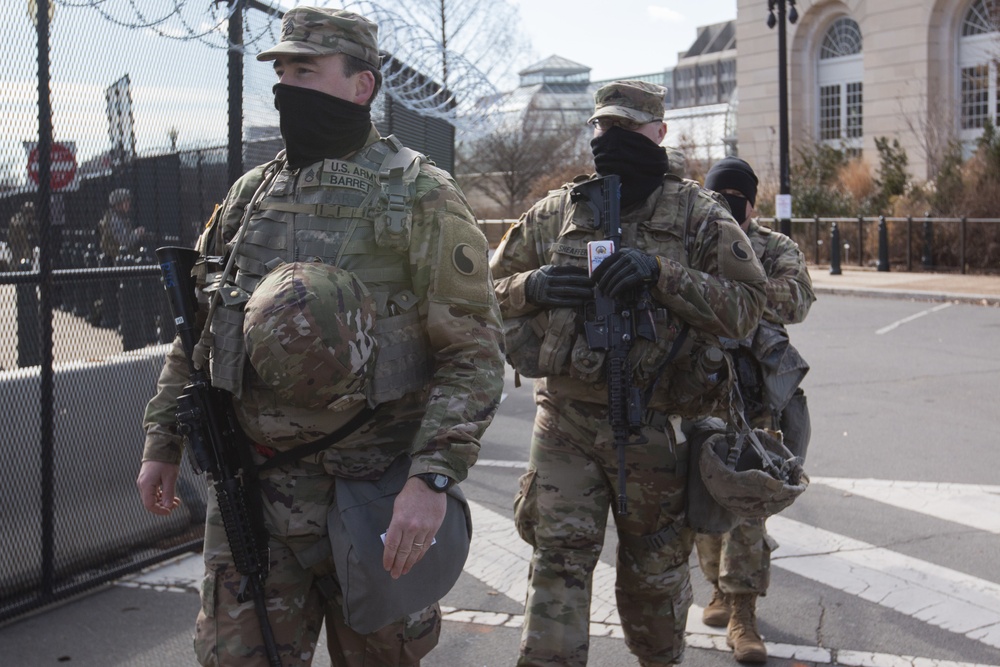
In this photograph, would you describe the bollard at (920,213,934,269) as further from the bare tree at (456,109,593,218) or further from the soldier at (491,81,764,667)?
the soldier at (491,81,764,667)

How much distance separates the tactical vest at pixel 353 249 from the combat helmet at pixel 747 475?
1.17 m

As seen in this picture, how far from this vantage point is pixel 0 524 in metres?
4.45

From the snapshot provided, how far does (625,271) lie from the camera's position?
3461mm

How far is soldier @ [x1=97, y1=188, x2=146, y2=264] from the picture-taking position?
16.4 feet

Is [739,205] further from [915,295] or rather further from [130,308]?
[915,295]

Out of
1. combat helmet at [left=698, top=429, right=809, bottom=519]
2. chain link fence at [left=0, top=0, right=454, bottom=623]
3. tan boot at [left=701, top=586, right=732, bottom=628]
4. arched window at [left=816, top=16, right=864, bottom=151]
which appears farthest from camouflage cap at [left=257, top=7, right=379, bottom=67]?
arched window at [left=816, top=16, right=864, bottom=151]

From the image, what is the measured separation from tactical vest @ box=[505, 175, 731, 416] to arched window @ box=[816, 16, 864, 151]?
40.3 meters

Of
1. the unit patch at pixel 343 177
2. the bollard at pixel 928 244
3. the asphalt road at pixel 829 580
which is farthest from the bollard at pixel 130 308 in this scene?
the bollard at pixel 928 244

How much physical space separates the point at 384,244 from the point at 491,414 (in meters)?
0.51

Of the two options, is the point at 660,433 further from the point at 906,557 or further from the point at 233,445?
Answer: the point at 906,557

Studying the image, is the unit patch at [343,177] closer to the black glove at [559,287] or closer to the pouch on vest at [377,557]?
the pouch on vest at [377,557]

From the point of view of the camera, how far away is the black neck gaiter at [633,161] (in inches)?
146

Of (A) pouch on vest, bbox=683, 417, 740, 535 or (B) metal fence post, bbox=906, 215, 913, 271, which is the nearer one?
(A) pouch on vest, bbox=683, 417, 740, 535

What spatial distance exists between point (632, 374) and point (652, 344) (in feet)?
Answer: 0.43
